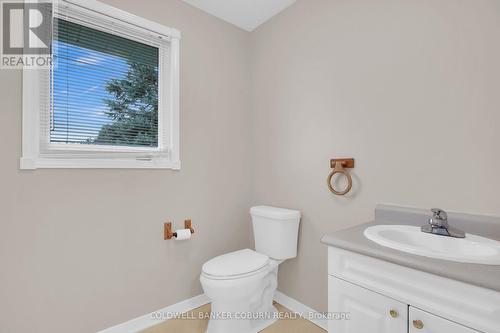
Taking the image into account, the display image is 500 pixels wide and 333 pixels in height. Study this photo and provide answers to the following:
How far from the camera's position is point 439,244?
44.0 inches

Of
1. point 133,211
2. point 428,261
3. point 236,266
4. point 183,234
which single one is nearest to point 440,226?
point 428,261

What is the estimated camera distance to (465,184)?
118 centimetres

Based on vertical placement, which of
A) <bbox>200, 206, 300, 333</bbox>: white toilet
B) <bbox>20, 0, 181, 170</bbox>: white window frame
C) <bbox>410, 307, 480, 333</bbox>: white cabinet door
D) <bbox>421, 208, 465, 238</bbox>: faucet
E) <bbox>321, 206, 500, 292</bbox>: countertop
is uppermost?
<bbox>20, 0, 181, 170</bbox>: white window frame

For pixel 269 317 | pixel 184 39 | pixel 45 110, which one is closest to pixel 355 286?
pixel 269 317

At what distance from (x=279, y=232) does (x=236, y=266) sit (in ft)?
1.34

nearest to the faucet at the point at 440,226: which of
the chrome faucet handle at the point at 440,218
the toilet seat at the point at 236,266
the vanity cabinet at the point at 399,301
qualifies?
the chrome faucet handle at the point at 440,218

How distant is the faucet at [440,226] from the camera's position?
110 centimetres

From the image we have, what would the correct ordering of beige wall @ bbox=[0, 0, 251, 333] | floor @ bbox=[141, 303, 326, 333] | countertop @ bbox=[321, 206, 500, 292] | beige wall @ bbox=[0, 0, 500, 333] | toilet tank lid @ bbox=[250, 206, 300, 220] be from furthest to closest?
toilet tank lid @ bbox=[250, 206, 300, 220], floor @ bbox=[141, 303, 326, 333], beige wall @ bbox=[0, 0, 251, 333], beige wall @ bbox=[0, 0, 500, 333], countertop @ bbox=[321, 206, 500, 292]

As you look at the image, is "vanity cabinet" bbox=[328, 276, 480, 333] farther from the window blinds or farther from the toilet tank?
the window blinds

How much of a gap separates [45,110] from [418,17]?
2146 millimetres

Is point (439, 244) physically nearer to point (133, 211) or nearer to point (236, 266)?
point (236, 266)

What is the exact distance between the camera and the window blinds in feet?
4.88

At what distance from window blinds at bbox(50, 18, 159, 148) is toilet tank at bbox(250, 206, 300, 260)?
3.42 feet

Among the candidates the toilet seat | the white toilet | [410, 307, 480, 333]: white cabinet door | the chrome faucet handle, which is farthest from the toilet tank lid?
[410, 307, 480, 333]: white cabinet door
